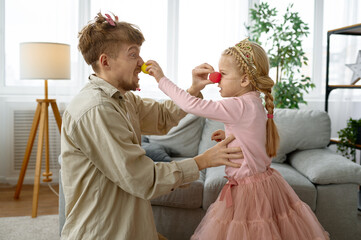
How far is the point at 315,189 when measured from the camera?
2.54m

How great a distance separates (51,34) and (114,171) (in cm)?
312

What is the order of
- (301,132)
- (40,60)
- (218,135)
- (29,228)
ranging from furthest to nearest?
(40,60), (301,132), (29,228), (218,135)

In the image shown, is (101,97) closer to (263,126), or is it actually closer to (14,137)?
(263,126)

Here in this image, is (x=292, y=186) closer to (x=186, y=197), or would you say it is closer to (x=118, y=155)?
(x=186, y=197)

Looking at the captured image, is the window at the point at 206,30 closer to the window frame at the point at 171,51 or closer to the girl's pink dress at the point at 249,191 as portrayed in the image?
the window frame at the point at 171,51

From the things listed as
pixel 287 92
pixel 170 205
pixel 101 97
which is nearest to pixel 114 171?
pixel 101 97

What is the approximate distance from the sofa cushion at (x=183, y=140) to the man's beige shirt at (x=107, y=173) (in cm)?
174

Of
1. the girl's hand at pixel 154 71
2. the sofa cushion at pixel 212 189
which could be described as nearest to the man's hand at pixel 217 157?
the girl's hand at pixel 154 71

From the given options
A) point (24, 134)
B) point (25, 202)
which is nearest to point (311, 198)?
point (25, 202)

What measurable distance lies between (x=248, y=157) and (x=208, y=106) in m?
0.28

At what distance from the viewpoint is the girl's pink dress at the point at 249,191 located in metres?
1.52

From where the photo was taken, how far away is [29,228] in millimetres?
2902

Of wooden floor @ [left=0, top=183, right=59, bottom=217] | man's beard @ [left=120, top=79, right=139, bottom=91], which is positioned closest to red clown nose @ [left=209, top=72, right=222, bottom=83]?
man's beard @ [left=120, top=79, right=139, bottom=91]

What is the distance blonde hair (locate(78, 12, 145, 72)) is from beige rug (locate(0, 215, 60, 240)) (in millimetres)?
1772
